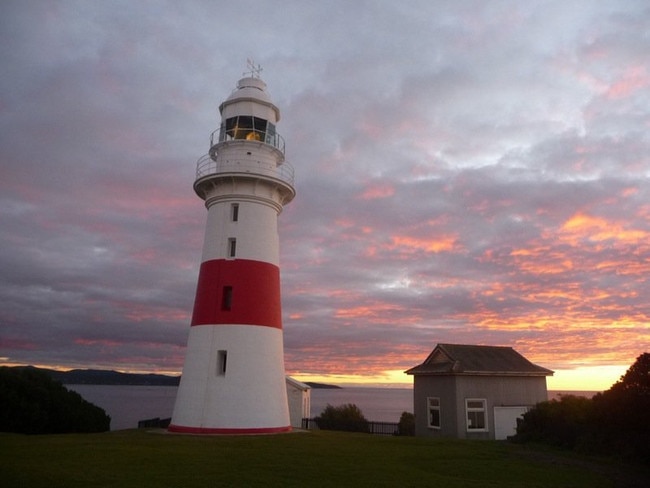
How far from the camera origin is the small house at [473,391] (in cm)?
2441

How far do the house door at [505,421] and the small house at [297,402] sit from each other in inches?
392

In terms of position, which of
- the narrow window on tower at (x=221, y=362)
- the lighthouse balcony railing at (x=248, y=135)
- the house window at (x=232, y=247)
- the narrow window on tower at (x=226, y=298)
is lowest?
the narrow window on tower at (x=221, y=362)

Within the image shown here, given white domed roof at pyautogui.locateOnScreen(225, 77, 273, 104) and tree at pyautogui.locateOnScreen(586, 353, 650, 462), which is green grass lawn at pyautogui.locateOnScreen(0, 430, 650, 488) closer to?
tree at pyautogui.locateOnScreen(586, 353, 650, 462)

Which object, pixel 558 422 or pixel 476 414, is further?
pixel 476 414

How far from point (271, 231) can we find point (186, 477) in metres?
12.7

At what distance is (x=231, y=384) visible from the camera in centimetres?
2058

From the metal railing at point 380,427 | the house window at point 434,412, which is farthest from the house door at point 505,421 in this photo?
the metal railing at point 380,427

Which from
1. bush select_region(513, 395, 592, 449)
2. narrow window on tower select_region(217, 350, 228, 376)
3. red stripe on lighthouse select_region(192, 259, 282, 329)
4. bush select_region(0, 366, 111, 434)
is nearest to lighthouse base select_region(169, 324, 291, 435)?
narrow window on tower select_region(217, 350, 228, 376)

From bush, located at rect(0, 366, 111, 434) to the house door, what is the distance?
20.8 metres

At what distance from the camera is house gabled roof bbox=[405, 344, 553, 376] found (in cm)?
2488

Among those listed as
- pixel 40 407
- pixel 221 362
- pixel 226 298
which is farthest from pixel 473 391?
pixel 40 407

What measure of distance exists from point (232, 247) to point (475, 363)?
13050 mm

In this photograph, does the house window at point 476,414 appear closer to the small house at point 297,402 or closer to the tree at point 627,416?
the tree at point 627,416

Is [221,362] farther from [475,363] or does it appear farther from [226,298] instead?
[475,363]
